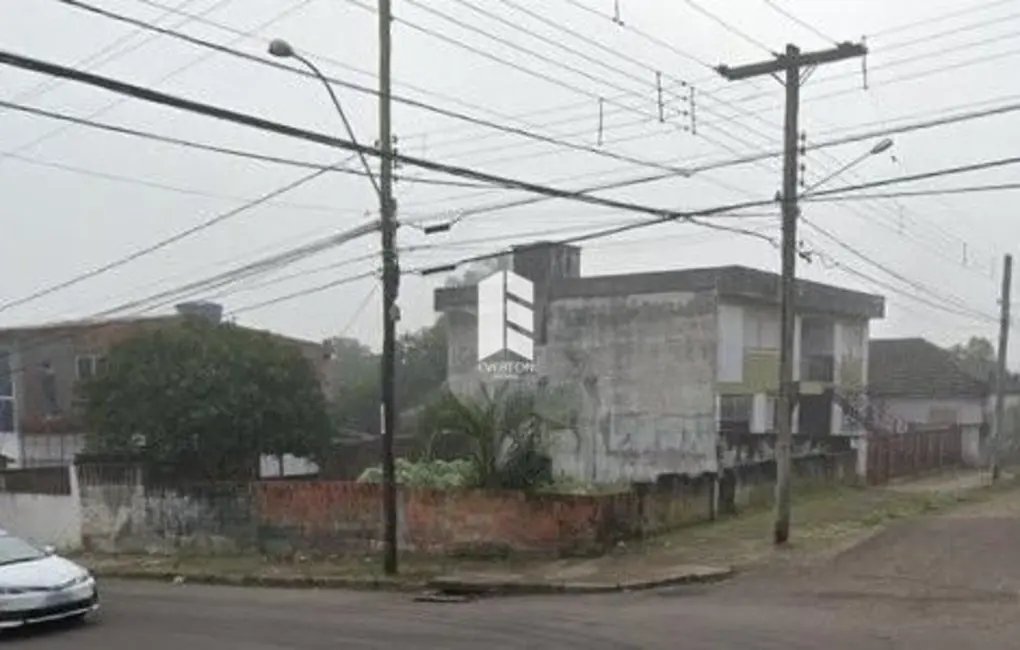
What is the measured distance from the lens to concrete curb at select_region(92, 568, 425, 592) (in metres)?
20.1

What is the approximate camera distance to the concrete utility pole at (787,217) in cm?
2175

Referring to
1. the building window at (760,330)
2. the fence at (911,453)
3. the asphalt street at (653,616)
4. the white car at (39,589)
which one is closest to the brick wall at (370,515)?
the asphalt street at (653,616)

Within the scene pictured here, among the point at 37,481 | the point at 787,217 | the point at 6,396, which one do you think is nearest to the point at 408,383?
the point at 6,396

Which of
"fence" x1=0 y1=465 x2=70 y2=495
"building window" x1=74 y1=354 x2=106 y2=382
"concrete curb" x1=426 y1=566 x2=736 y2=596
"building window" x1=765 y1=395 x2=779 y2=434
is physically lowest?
"concrete curb" x1=426 y1=566 x2=736 y2=596

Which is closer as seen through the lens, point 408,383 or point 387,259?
point 387,259

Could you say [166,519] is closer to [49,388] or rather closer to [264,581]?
[264,581]

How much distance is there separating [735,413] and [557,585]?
64.8 ft

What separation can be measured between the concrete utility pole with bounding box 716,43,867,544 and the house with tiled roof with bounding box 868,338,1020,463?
98.6ft

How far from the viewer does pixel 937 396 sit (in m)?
54.2

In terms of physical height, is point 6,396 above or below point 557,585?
above

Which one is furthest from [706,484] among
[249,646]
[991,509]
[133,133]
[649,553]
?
[133,133]

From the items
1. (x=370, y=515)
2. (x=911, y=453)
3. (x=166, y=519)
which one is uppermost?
(x=911, y=453)

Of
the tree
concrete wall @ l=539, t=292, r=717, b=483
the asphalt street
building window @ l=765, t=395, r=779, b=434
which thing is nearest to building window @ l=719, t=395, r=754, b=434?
concrete wall @ l=539, t=292, r=717, b=483

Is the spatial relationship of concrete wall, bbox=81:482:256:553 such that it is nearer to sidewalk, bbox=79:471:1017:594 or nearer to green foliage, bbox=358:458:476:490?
sidewalk, bbox=79:471:1017:594
